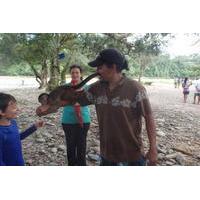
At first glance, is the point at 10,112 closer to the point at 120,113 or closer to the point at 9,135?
the point at 9,135

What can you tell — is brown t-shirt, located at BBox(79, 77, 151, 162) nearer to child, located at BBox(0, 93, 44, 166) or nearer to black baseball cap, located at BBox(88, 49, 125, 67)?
black baseball cap, located at BBox(88, 49, 125, 67)

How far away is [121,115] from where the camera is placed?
78.5 inches

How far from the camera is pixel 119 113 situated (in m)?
1.99

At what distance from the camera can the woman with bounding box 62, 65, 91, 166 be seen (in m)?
2.45

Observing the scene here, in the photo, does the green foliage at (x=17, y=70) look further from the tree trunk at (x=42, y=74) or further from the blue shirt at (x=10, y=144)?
the blue shirt at (x=10, y=144)

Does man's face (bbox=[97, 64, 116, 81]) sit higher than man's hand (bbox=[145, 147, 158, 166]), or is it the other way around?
man's face (bbox=[97, 64, 116, 81])

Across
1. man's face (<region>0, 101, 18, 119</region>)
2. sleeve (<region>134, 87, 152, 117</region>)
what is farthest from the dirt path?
sleeve (<region>134, 87, 152, 117</region>)

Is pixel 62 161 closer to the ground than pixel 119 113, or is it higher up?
closer to the ground

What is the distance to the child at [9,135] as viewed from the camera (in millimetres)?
2188

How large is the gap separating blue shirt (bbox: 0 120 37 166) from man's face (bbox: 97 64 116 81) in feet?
2.23

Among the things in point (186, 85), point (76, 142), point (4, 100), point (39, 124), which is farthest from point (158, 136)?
point (4, 100)
